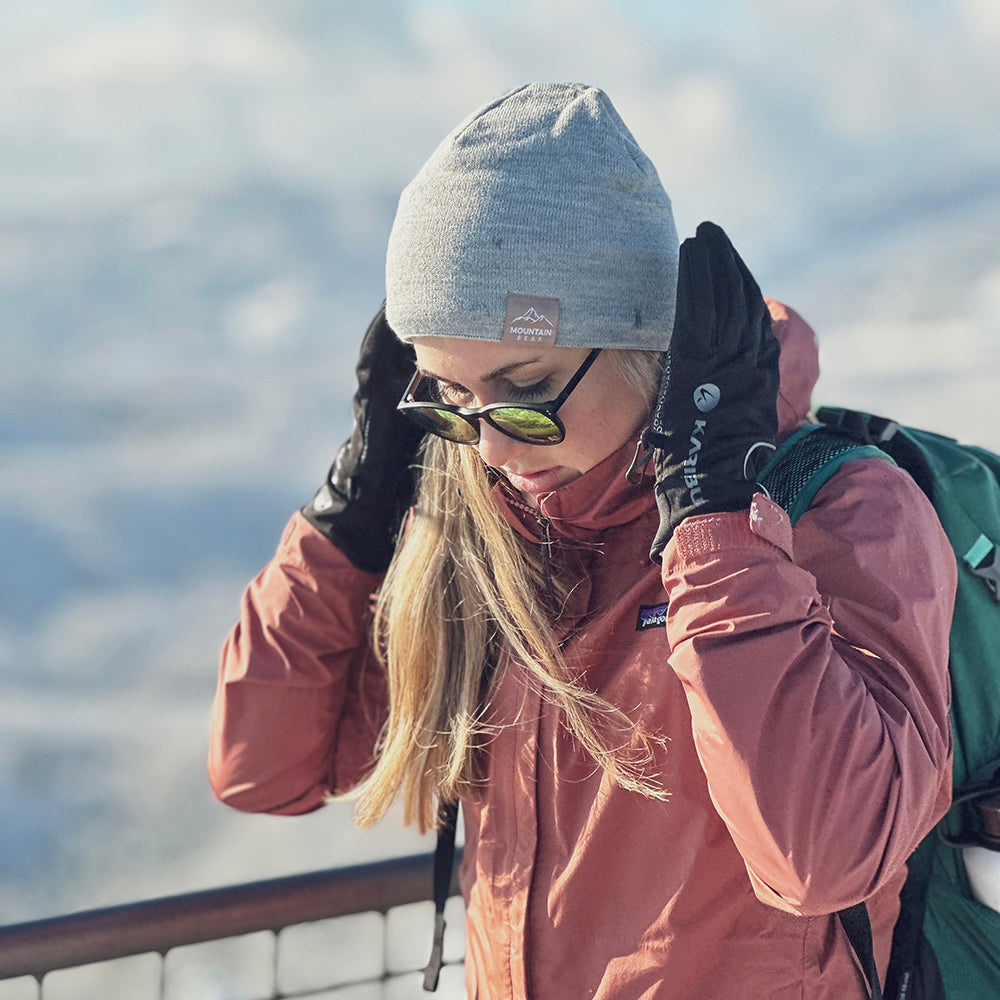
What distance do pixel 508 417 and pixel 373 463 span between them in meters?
0.49

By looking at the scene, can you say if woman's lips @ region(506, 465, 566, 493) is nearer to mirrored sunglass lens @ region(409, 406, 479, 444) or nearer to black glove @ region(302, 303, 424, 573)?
mirrored sunglass lens @ region(409, 406, 479, 444)

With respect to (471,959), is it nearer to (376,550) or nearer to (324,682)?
(324,682)

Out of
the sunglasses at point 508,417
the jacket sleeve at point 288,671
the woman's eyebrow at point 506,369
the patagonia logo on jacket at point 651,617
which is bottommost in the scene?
the jacket sleeve at point 288,671

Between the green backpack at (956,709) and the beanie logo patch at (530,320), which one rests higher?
the beanie logo patch at (530,320)

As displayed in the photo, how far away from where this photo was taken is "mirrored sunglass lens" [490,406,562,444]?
133 centimetres

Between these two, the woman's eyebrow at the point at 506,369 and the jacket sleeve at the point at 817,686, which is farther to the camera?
the woman's eyebrow at the point at 506,369

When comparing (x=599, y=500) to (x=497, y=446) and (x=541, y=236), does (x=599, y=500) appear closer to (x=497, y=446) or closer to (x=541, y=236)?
(x=497, y=446)

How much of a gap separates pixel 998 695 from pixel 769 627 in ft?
1.31

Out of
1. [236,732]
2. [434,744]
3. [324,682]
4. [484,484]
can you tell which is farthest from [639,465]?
[236,732]

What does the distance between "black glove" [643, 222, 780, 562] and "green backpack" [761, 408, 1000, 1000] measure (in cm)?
12

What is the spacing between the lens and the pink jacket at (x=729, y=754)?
1084 mm

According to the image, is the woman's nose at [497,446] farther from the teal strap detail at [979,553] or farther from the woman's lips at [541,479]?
the teal strap detail at [979,553]

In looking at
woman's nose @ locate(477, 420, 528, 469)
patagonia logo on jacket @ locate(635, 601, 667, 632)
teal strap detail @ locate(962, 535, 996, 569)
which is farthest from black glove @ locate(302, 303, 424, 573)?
teal strap detail @ locate(962, 535, 996, 569)

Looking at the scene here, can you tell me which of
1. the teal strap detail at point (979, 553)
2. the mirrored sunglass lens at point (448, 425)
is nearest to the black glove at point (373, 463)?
the mirrored sunglass lens at point (448, 425)
